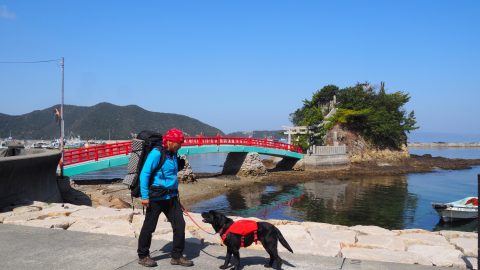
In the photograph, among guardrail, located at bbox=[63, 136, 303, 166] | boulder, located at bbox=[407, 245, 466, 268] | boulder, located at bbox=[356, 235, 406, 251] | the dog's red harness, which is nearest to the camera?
the dog's red harness

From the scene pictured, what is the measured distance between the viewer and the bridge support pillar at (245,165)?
3425cm

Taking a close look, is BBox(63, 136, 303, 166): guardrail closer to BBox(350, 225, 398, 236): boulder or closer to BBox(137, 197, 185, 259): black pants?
BBox(350, 225, 398, 236): boulder

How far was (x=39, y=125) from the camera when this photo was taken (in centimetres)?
17475

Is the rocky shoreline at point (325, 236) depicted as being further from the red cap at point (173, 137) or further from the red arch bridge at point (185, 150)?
the red arch bridge at point (185, 150)

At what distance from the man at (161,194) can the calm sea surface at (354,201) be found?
48.0 ft

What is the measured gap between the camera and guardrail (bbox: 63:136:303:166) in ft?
71.4

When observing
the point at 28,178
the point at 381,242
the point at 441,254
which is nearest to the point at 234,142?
the point at 28,178

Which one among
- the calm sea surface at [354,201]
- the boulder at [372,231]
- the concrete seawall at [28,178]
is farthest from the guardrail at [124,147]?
the boulder at [372,231]

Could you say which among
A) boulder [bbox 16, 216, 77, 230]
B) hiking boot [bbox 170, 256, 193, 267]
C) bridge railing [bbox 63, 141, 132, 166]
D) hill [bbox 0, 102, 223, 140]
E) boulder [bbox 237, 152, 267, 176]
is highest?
hill [bbox 0, 102, 223, 140]

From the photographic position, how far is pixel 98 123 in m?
166

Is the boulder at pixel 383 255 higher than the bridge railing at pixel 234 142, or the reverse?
the bridge railing at pixel 234 142

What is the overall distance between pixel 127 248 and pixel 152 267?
96 centimetres

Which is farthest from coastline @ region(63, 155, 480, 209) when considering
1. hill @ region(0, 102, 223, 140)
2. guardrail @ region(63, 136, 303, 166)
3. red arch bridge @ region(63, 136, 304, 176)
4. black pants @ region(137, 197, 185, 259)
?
hill @ region(0, 102, 223, 140)

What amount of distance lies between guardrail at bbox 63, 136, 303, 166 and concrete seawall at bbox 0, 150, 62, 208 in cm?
570
